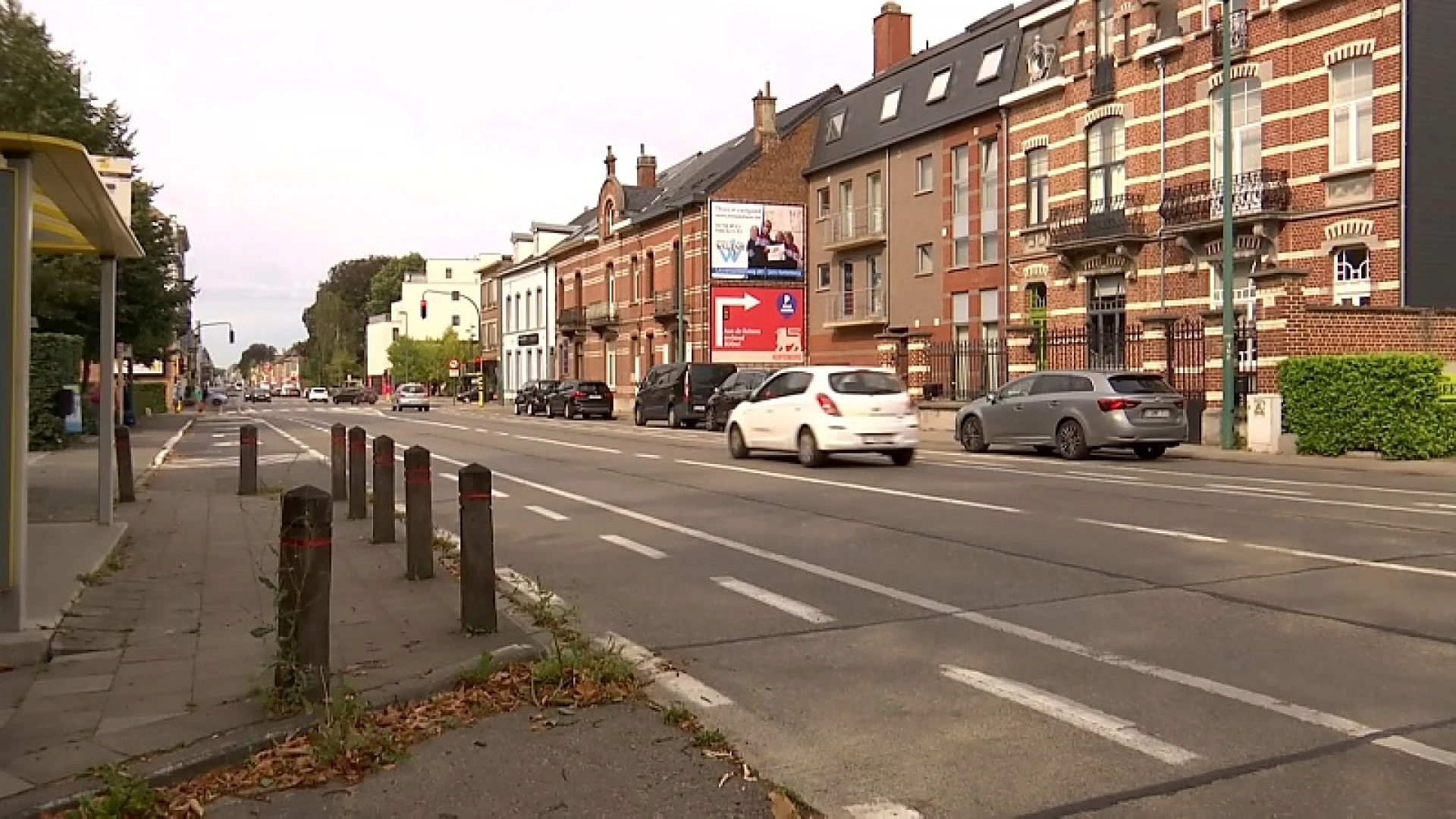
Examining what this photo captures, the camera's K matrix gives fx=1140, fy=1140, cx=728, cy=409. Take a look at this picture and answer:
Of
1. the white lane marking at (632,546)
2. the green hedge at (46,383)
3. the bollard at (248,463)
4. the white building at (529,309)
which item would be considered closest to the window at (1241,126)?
the white lane marking at (632,546)

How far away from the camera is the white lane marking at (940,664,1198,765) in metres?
4.52

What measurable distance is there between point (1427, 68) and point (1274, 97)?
9.98 ft

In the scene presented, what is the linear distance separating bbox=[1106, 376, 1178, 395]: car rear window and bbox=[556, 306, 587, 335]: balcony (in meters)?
44.3

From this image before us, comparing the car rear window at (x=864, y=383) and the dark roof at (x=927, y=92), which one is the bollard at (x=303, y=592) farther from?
the dark roof at (x=927, y=92)

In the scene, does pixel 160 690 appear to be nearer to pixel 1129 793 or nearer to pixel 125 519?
pixel 1129 793

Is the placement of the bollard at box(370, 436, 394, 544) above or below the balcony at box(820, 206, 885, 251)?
below

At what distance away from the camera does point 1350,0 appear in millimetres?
23234

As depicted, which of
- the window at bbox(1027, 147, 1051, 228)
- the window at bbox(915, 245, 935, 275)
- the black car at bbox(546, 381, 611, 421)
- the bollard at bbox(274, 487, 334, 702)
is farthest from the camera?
the black car at bbox(546, 381, 611, 421)

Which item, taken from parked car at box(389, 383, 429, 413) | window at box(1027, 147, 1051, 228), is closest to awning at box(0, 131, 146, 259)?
window at box(1027, 147, 1051, 228)

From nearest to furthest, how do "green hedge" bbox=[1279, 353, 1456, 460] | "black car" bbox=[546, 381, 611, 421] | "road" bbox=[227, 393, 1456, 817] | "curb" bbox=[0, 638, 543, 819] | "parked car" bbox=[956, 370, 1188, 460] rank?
"curb" bbox=[0, 638, 543, 819] → "road" bbox=[227, 393, 1456, 817] → "parked car" bbox=[956, 370, 1188, 460] → "green hedge" bbox=[1279, 353, 1456, 460] → "black car" bbox=[546, 381, 611, 421]

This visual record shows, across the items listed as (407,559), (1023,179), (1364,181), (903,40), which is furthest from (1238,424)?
(903,40)

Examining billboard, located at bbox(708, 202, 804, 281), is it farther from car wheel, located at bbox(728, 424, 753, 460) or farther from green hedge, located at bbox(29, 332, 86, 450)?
green hedge, located at bbox(29, 332, 86, 450)

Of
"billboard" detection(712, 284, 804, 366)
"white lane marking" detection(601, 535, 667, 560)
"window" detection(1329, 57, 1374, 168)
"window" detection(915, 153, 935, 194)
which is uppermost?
"window" detection(915, 153, 935, 194)

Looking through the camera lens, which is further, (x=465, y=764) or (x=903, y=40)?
(x=903, y=40)
